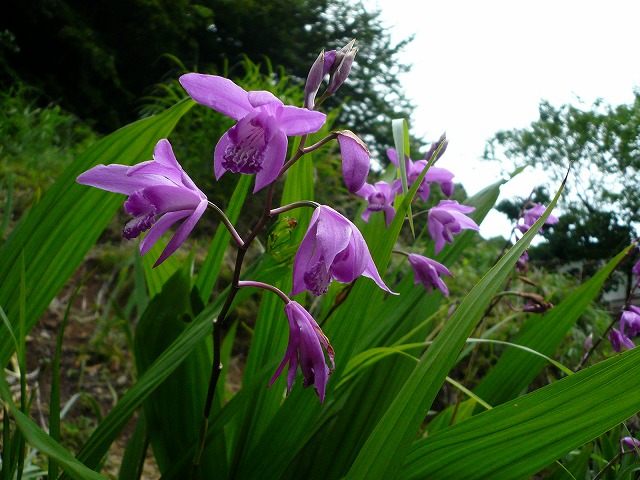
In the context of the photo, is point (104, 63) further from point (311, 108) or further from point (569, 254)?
point (311, 108)

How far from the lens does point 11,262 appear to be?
2.41ft

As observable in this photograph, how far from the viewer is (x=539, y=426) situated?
1.60ft

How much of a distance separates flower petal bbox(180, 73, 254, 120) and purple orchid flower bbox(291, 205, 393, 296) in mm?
117

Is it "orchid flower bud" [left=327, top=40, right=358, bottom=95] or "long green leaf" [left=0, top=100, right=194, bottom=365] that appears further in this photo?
"long green leaf" [left=0, top=100, right=194, bottom=365]

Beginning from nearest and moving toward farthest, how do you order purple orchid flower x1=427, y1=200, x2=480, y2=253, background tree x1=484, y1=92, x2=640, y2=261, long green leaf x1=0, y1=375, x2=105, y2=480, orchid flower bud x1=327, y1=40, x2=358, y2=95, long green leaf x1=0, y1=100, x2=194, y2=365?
long green leaf x1=0, y1=375, x2=105, y2=480, orchid flower bud x1=327, y1=40, x2=358, y2=95, long green leaf x1=0, y1=100, x2=194, y2=365, purple orchid flower x1=427, y1=200, x2=480, y2=253, background tree x1=484, y1=92, x2=640, y2=261

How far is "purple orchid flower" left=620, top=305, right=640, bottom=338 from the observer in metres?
0.96

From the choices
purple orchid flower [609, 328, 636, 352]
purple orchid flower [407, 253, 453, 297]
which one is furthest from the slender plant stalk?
purple orchid flower [609, 328, 636, 352]

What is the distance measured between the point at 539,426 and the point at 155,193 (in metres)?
0.42

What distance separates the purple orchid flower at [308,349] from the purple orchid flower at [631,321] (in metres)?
0.73

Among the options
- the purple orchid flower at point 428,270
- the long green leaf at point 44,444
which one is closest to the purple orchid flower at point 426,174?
the purple orchid flower at point 428,270

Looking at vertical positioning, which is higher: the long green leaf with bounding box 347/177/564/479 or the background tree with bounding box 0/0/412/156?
the background tree with bounding box 0/0/412/156

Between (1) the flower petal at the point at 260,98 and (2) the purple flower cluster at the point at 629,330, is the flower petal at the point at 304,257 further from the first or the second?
(2) the purple flower cluster at the point at 629,330

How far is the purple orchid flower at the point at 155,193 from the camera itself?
0.49 meters

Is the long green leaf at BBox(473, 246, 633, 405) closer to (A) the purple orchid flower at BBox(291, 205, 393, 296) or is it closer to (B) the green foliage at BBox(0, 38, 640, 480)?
(B) the green foliage at BBox(0, 38, 640, 480)
